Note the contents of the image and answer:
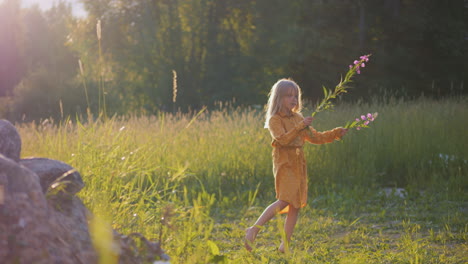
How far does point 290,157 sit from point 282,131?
0.25m

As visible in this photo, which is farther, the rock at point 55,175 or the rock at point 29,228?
the rock at point 55,175

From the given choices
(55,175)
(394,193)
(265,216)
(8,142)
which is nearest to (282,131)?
(265,216)

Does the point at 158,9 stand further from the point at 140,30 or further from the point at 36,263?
the point at 36,263

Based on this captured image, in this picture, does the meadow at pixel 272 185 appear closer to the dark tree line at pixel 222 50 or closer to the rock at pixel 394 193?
the rock at pixel 394 193

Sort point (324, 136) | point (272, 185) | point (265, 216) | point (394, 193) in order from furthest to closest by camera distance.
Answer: point (272, 185) < point (394, 193) < point (324, 136) < point (265, 216)

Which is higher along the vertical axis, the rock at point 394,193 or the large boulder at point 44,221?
the large boulder at point 44,221

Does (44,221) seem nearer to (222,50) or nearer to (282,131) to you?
(282,131)

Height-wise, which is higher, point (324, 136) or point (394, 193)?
point (324, 136)

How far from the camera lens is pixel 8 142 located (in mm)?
2635

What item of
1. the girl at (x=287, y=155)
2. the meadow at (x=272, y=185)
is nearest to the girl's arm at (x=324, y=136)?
the girl at (x=287, y=155)

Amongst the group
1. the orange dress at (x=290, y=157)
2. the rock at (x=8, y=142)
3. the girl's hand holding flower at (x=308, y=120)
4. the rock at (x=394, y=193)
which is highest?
the rock at (x=8, y=142)

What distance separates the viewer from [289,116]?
14.2 feet

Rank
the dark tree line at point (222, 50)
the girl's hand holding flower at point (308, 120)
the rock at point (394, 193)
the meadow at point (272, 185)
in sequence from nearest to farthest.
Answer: the meadow at point (272, 185) → the girl's hand holding flower at point (308, 120) → the rock at point (394, 193) → the dark tree line at point (222, 50)

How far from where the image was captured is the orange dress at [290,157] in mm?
4191
